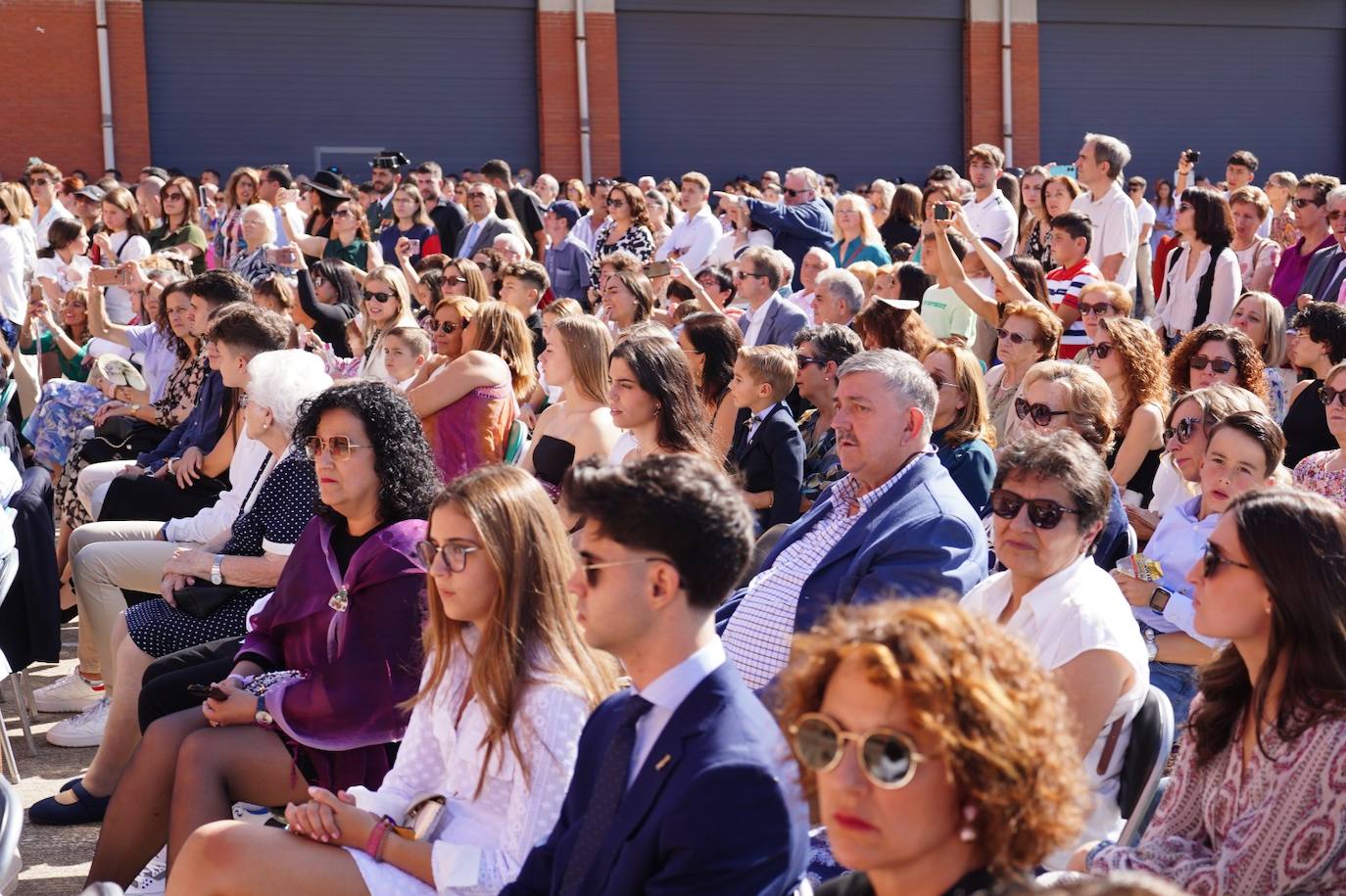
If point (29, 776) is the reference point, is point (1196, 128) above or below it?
above

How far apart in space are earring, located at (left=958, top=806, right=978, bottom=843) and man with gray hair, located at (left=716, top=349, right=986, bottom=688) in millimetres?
1760

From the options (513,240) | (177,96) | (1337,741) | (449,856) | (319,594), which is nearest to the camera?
(1337,741)

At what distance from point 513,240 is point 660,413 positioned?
5551 mm

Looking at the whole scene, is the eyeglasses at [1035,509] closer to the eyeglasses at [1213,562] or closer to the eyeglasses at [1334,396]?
the eyeglasses at [1213,562]

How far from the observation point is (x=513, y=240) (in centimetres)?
1062

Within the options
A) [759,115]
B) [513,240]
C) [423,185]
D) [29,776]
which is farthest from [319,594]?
[759,115]

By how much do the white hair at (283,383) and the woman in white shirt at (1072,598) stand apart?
2716 millimetres

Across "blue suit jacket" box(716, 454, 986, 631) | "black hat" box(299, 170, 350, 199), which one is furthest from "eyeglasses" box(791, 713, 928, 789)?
"black hat" box(299, 170, 350, 199)

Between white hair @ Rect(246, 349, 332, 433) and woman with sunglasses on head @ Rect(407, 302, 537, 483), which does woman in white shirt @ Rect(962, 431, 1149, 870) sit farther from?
woman with sunglasses on head @ Rect(407, 302, 537, 483)

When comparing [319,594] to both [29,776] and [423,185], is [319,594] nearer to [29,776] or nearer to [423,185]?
[29,776]

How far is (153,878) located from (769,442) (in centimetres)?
295

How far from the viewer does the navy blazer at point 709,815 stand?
2.38 m

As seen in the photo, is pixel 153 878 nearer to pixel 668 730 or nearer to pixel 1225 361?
pixel 668 730

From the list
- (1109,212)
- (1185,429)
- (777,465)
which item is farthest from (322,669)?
(1109,212)
